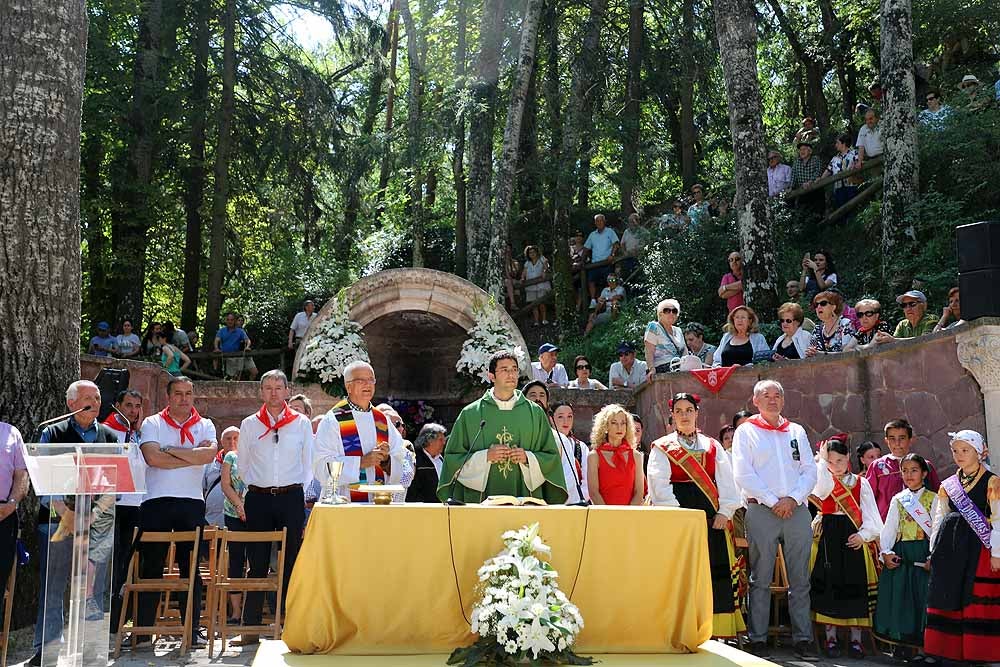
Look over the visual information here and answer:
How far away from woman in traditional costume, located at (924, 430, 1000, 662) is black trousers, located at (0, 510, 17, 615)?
586 centimetres

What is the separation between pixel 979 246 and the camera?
8.27 meters

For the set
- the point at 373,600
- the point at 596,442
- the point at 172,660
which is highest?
the point at 596,442

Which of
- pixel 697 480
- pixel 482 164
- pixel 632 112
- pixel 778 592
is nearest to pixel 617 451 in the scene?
pixel 697 480

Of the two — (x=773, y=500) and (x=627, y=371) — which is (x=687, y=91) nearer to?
(x=627, y=371)

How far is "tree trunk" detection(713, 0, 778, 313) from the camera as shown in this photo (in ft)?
44.7

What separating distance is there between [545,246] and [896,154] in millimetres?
9168

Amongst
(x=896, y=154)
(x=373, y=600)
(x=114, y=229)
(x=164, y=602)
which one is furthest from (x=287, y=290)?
(x=373, y=600)

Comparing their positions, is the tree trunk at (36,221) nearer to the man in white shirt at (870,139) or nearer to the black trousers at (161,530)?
the black trousers at (161,530)

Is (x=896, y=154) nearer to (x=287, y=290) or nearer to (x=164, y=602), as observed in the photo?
(x=164, y=602)

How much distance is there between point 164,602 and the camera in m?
8.48

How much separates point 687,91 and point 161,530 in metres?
16.3

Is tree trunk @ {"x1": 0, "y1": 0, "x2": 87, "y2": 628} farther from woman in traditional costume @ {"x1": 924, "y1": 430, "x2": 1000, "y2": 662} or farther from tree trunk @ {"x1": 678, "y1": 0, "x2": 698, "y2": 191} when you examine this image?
tree trunk @ {"x1": 678, "y1": 0, "x2": 698, "y2": 191}

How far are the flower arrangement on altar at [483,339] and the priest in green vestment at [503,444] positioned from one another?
628cm

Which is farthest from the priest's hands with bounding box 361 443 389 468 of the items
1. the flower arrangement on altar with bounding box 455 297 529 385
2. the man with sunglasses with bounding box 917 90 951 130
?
the man with sunglasses with bounding box 917 90 951 130
